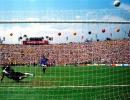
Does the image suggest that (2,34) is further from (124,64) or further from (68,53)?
(124,64)

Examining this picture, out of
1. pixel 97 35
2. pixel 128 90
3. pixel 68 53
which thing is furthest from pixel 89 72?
pixel 97 35

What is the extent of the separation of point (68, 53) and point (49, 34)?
1999 mm

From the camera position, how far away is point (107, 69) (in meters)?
13.4

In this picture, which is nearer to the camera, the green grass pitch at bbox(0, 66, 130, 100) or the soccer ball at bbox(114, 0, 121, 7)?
the soccer ball at bbox(114, 0, 121, 7)

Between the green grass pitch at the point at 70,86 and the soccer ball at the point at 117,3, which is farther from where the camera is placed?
the green grass pitch at the point at 70,86

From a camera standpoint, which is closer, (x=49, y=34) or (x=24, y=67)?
(x=49, y=34)

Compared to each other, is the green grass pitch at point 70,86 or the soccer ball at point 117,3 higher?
the soccer ball at point 117,3

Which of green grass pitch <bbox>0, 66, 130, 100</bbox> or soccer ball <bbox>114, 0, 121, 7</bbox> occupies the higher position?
soccer ball <bbox>114, 0, 121, 7</bbox>

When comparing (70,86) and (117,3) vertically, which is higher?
(117,3)

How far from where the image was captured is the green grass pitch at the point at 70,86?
11.2 m

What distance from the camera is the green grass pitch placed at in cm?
1122

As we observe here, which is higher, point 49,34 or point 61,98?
point 49,34

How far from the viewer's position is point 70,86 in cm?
1379

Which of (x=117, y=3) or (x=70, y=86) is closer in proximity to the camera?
(x=117, y=3)
